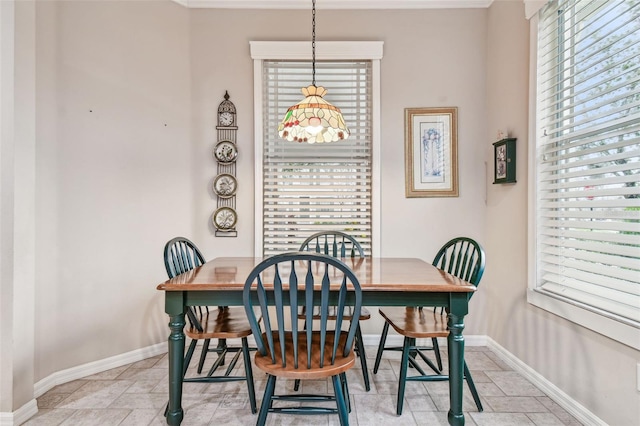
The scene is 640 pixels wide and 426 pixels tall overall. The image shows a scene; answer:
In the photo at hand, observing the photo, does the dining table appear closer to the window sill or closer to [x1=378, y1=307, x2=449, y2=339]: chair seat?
[x1=378, y1=307, x2=449, y2=339]: chair seat

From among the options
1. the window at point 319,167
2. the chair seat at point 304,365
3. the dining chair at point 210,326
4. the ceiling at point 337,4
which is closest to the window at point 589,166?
the ceiling at point 337,4

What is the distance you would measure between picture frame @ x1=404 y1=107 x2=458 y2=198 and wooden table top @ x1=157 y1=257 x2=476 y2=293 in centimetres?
92

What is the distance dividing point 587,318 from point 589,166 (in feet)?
2.74

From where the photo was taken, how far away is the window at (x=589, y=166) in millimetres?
1605

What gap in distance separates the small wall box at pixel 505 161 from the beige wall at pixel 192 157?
8cm

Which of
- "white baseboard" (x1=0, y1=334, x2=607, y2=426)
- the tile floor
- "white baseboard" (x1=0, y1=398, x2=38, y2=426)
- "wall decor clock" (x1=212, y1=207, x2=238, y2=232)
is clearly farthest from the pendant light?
"white baseboard" (x1=0, y1=398, x2=38, y2=426)

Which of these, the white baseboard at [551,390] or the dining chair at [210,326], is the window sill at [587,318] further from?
the dining chair at [210,326]

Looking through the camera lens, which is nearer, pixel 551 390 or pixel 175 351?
pixel 175 351

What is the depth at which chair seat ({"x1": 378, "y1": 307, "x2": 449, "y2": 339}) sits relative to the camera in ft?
6.04

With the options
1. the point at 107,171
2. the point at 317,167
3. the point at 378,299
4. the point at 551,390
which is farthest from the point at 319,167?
the point at 551,390

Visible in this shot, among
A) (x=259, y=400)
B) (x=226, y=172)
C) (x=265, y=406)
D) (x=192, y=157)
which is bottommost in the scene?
(x=259, y=400)

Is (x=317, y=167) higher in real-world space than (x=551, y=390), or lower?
higher

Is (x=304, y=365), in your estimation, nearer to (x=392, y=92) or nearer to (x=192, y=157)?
(x=192, y=157)

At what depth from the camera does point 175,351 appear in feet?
5.49
